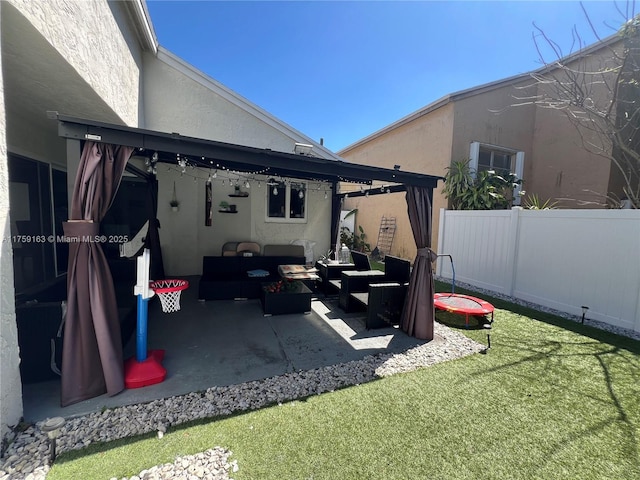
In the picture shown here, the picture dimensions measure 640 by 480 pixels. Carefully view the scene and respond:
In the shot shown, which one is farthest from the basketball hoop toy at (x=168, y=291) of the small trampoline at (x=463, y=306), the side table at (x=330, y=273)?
the small trampoline at (x=463, y=306)

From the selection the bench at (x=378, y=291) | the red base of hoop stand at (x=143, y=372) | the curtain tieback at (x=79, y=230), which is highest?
the curtain tieback at (x=79, y=230)

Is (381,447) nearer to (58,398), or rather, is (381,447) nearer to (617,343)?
(58,398)

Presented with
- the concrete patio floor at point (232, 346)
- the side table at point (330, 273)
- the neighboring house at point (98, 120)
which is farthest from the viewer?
the side table at point (330, 273)

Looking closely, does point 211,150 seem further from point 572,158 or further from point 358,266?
point 572,158

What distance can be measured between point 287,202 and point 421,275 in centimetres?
568

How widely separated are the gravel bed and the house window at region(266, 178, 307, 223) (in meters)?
6.08

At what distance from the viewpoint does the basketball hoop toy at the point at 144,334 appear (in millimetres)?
3135

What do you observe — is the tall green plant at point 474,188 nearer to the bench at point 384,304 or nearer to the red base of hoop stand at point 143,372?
the bench at point 384,304

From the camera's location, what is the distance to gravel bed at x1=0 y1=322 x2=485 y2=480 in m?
2.08

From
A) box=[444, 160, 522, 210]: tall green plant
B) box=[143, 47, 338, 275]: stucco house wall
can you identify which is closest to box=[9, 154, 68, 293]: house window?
box=[143, 47, 338, 275]: stucco house wall

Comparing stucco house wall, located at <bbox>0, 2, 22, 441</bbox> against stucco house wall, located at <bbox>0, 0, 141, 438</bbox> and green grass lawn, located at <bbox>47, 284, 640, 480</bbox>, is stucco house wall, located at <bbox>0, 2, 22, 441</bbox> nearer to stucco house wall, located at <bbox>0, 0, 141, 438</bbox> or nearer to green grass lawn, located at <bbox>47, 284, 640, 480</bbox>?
stucco house wall, located at <bbox>0, 0, 141, 438</bbox>

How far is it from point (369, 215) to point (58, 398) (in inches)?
527

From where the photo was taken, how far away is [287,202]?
9.20 m

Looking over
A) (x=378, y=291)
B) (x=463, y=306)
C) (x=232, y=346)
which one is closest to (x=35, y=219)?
(x=232, y=346)
